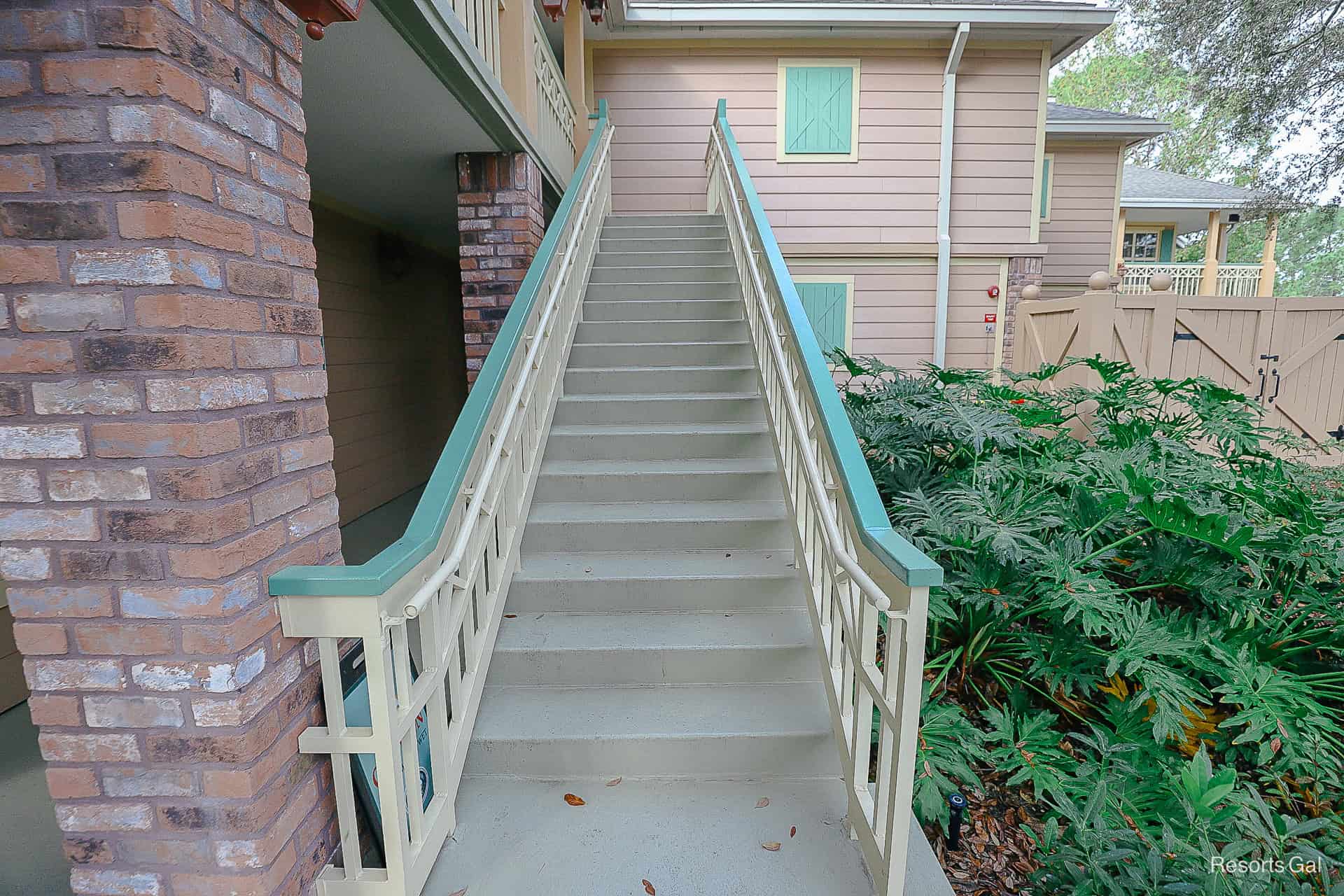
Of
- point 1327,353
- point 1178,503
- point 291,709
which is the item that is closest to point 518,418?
point 291,709

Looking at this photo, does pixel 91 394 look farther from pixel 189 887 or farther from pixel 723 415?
pixel 723 415

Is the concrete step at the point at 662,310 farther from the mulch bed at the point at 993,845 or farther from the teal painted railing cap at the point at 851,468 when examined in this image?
the mulch bed at the point at 993,845

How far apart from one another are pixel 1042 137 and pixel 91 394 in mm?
8049

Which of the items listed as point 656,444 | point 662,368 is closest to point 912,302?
point 662,368

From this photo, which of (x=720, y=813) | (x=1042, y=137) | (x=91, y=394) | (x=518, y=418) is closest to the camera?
(x=91, y=394)

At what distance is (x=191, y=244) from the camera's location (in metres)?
1.26

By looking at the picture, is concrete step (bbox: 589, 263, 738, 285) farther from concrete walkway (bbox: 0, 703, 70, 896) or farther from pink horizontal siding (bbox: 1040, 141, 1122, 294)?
pink horizontal siding (bbox: 1040, 141, 1122, 294)

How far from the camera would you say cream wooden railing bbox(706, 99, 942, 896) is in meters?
1.56

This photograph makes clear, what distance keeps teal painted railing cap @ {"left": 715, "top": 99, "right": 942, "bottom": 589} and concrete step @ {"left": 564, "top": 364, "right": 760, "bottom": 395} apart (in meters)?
0.71

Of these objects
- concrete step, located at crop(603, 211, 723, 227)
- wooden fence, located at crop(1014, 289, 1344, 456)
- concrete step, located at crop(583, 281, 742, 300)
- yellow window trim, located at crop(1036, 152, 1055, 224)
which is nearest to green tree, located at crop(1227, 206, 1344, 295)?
yellow window trim, located at crop(1036, 152, 1055, 224)

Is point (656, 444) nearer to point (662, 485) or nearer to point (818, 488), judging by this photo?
point (662, 485)

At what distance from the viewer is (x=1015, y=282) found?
7.00 metres

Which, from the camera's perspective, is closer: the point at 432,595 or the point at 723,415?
the point at 432,595

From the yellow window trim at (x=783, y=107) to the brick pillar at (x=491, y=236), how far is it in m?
3.82
